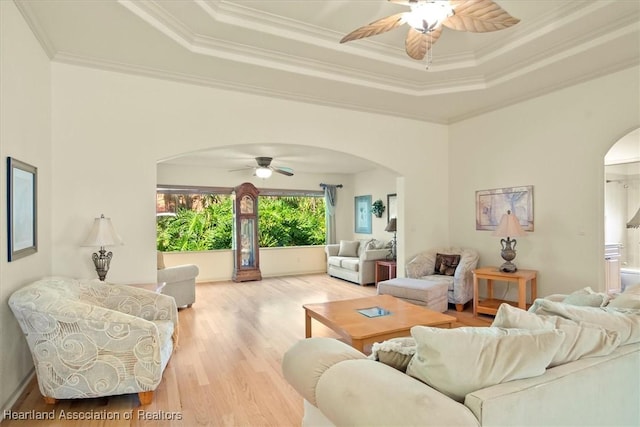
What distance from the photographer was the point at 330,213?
29.3ft

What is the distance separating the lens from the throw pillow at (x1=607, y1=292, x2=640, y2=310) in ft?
6.34

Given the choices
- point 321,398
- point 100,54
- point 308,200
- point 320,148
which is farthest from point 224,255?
point 321,398

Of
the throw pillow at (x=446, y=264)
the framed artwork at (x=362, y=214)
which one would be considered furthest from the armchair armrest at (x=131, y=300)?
the framed artwork at (x=362, y=214)

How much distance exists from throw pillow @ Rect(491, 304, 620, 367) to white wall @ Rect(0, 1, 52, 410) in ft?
9.70

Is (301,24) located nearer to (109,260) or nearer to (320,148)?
(320,148)

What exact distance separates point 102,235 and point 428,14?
319cm

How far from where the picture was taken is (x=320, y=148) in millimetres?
4676

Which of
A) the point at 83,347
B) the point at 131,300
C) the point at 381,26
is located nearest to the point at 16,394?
the point at 83,347

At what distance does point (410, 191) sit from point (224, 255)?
14.4 ft

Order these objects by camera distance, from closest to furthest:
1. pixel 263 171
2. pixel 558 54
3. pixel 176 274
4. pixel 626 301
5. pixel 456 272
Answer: pixel 626 301 → pixel 558 54 → pixel 456 272 → pixel 176 274 → pixel 263 171

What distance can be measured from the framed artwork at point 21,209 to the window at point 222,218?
14.5 ft

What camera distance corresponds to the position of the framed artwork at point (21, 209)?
2396 mm

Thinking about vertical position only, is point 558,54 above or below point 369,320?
above

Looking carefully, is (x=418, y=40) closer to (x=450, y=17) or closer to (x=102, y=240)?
(x=450, y=17)
